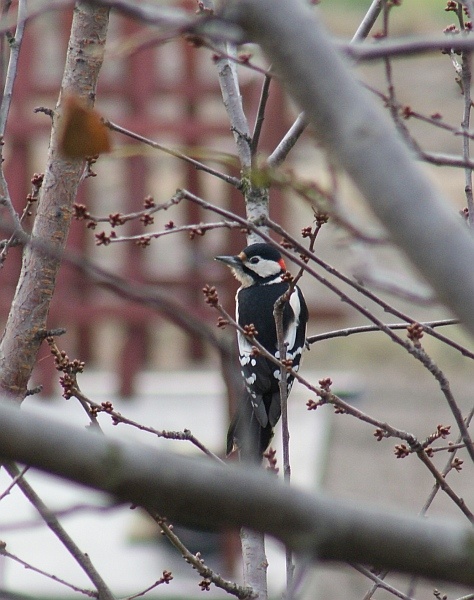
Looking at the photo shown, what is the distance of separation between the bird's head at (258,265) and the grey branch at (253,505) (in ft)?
9.83

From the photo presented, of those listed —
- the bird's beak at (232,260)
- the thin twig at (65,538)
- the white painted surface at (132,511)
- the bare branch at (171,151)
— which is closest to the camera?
the bare branch at (171,151)

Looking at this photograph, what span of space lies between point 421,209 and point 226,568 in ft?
17.9

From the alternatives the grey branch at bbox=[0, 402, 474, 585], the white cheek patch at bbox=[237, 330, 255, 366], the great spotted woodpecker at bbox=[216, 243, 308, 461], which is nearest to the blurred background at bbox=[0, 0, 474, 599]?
the great spotted woodpecker at bbox=[216, 243, 308, 461]

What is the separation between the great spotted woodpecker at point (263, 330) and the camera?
12.1 ft

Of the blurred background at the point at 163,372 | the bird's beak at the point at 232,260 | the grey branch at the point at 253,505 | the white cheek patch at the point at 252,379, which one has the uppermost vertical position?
the blurred background at the point at 163,372

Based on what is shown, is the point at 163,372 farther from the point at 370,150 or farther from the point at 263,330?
the point at 370,150

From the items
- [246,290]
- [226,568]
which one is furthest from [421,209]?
[226,568]

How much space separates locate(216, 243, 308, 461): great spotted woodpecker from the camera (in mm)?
3689

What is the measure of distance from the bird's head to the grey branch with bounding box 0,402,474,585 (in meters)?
3.00

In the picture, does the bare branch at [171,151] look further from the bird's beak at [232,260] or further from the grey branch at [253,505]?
the bird's beak at [232,260]

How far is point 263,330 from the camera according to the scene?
4129 mm

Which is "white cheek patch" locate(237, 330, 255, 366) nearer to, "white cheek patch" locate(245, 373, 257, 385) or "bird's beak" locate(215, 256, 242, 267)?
"white cheek patch" locate(245, 373, 257, 385)

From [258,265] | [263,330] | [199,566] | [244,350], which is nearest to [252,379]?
[244,350]

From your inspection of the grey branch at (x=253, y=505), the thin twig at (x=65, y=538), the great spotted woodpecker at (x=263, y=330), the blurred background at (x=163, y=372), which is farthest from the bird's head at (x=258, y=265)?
the grey branch at (x=253, y=505)
